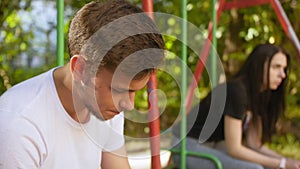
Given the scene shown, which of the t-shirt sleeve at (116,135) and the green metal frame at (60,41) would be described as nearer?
the t-shirt sleeve at (116,135)

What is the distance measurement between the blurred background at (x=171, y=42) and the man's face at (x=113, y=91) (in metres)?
0.78

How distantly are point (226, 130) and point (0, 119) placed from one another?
1.71 metres

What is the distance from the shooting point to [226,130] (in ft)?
9.88

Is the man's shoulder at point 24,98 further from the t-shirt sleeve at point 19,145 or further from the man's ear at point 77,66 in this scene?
the man's ear at point 77,66

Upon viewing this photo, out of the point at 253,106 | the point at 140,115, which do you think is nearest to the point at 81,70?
the point at 140,115

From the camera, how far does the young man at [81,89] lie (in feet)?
4.65

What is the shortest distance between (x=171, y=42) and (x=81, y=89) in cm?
275

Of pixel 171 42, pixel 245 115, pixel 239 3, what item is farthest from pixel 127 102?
pixel 171 42

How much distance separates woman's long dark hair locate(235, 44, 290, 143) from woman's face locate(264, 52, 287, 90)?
21mm

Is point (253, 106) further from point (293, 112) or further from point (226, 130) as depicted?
point (293, 112)

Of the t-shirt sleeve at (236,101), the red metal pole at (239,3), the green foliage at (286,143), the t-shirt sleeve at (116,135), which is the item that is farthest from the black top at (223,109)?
the green foliage at (286,143)

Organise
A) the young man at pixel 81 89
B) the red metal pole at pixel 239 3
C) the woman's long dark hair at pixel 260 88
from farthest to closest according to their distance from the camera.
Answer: the red metal pole at pixel 239 3, the woman's long dark hair at pixel 260 88, the young man at pixel 81 89

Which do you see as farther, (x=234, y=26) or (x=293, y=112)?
(x=293, y=112)

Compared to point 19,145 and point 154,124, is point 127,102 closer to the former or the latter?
point 19,145
